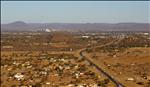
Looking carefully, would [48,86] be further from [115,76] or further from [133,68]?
[133,68]

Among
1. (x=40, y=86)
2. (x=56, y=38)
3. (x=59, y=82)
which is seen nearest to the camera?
(x=40, y=86)

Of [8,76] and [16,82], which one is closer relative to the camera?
[16,82]

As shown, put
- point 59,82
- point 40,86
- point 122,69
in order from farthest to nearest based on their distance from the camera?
point 122,69 → point 59,82 → point 40,86

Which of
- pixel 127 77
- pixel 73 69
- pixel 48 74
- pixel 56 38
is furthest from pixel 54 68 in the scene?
pixel 56 38

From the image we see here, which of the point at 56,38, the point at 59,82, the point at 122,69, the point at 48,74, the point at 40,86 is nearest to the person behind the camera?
the point at 40,86

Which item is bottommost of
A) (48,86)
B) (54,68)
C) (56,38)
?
(56,38)

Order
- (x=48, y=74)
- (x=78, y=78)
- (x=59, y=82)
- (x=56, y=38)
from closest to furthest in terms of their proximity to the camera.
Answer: (x=59, y=82)
(x=78, y=78)
(x=48, y=74)
(x=56, y=38)


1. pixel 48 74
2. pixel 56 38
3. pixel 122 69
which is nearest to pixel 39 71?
pixel 48 74

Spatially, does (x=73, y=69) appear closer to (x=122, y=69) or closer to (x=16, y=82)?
(x=122, y=69)

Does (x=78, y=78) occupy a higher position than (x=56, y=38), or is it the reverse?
(x=78, y=78)
